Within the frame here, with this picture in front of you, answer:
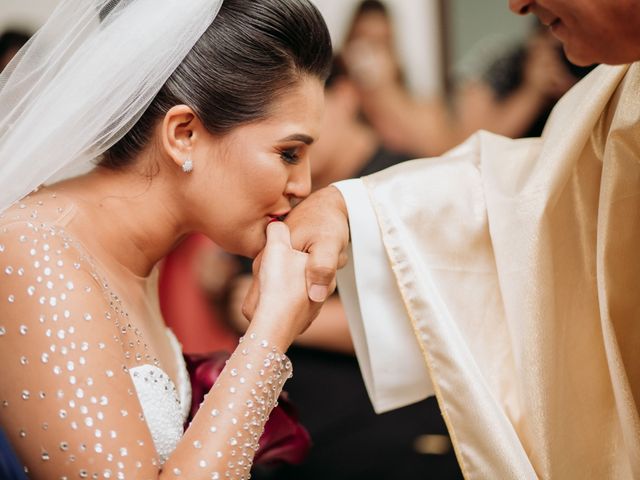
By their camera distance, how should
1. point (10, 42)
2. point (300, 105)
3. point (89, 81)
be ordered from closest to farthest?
point (89, 81) < point (300, 105) < point (10, 42)

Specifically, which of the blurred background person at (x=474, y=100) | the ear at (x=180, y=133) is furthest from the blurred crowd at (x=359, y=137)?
the ear at (x=180, y=133)

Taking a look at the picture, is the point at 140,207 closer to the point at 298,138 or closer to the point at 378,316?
the point at 298,138

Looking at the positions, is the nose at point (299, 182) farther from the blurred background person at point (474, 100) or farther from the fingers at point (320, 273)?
the blurred background person at point (474, 100)

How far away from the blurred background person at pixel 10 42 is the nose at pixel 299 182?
2.27m

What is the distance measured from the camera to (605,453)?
1561 millimetres

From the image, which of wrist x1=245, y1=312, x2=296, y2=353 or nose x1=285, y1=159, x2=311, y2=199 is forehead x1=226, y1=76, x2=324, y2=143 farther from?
wrist x1=245, y1=312, x2=296, y2=353

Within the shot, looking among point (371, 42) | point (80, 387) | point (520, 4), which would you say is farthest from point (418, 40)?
point (80, 387)

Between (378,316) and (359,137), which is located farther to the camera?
(359,137)

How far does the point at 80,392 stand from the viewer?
4.00 feet

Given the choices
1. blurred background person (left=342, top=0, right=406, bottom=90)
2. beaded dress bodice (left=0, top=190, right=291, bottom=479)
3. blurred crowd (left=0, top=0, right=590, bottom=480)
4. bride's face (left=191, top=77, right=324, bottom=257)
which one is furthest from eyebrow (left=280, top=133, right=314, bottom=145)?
blurred background person (left=342, top=0, right=406, bottom=90)

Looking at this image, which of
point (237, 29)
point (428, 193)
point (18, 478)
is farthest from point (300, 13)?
point (18, 478)

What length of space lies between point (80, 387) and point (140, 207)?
18.4 inches

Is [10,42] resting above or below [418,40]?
above

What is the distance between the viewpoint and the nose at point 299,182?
163 centimetres
